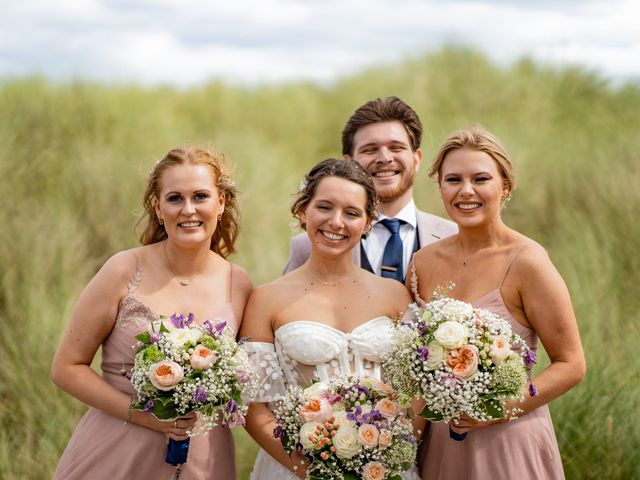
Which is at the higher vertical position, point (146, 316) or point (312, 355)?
point (146, 316)

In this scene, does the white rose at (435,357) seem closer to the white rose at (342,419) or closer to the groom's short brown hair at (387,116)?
the white rose at (342,419)

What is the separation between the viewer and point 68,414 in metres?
7.17

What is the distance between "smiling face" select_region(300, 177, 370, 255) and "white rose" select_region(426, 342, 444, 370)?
865mm

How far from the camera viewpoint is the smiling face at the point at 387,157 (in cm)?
563

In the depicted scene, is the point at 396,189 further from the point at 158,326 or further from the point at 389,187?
the point at 158,326

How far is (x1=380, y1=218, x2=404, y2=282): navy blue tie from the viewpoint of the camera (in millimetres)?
5457

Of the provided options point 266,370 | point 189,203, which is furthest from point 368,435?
point 189,203

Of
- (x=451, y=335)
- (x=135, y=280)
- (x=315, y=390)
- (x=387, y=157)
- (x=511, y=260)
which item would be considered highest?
(x=387, y=157)

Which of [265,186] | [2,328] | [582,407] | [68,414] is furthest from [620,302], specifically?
[265,186]

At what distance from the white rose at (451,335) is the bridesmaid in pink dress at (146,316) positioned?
1215 millimetres

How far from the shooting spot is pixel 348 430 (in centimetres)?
374

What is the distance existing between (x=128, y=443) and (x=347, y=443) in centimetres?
131

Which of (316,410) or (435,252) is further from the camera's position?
(435,252)

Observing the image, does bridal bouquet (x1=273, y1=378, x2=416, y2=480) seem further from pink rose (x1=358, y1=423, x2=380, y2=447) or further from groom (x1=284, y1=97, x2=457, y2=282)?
groom (x1=284, y1=97, x2=457, y2=282)
